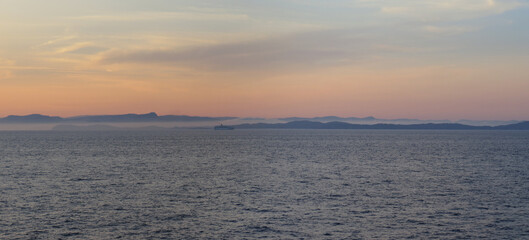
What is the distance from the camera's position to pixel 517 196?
56531mm

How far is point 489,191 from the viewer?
6050 cm

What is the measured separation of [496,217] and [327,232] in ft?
57.9

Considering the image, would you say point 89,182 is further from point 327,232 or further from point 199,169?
point 327,232

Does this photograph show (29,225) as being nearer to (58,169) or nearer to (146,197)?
(146,197)

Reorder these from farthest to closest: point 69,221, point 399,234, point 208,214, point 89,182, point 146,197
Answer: point 89,182
point 146,197
point 208,214
point 69,221
point 399,234

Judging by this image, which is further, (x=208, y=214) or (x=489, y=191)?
(x=489, y=191)

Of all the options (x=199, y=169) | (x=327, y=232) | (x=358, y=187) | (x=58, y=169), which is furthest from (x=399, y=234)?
(x=58, y=169)

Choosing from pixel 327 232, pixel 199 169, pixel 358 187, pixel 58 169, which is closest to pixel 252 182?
Result: pixel 358 187

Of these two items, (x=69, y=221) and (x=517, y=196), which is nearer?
(x=69, y=221)

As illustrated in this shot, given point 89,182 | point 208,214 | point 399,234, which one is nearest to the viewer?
point 399,234

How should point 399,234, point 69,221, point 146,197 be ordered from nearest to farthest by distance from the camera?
point 399,234 < point 69,221 < point 146,197

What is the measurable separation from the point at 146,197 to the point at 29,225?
1632cm

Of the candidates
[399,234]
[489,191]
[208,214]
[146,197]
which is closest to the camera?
[399,234]

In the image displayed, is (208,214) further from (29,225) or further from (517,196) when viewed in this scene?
(517,196)
